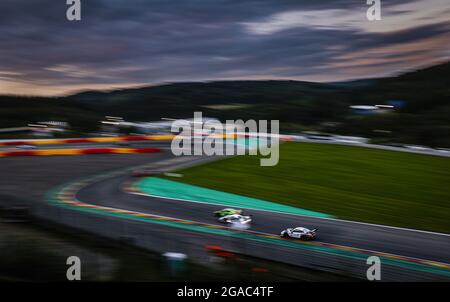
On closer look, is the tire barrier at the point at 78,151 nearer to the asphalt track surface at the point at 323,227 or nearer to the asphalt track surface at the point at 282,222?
the asphalt track surface at the point at 282,222

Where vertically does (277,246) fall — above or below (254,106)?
below

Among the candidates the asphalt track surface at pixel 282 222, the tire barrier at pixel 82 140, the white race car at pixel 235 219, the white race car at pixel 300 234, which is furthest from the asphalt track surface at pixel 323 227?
the tire barrier at pixel 82 140

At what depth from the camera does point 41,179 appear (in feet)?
57.0

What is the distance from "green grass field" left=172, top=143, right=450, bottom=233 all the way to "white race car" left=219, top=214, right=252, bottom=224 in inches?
116

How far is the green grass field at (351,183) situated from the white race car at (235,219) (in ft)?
9.69

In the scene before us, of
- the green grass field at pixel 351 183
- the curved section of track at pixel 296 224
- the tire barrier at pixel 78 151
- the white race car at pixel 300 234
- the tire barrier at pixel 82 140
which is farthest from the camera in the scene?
the tire barrier at pixel 82 140

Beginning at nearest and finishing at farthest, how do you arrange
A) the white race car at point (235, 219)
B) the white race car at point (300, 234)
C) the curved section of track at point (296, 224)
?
the curved section of track at point (296, 224) < the white race car at point (300, 234) < the white race car at point (235, 219)

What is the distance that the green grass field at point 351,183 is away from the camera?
41.3 feet

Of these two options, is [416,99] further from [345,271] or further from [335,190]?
[345,271]

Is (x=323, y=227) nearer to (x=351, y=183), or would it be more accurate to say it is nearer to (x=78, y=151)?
(x=351, y=183)

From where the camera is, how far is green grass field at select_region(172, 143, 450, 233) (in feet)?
41.3

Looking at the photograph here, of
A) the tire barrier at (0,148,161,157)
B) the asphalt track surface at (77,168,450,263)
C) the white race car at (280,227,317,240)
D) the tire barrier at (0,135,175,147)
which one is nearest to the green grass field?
the asphalt track surface at (77,168,450,263)

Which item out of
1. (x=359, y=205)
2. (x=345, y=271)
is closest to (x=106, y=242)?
(x=345, y=271)

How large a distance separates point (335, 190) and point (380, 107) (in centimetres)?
3434
